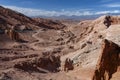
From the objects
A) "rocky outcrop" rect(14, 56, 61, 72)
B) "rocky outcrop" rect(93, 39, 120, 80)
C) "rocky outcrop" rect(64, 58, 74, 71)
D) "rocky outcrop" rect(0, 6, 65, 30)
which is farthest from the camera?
"rocky outcrop" rect(0, 6, 65, 30)

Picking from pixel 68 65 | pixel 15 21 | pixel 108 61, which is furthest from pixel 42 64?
pixel 15 21

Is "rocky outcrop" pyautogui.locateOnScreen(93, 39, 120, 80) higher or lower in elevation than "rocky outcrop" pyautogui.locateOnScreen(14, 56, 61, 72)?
higher

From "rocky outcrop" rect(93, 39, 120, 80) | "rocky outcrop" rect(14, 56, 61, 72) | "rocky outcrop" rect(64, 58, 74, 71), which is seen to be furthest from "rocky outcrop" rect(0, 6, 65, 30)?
"rocky outcrop" rect(93, 39, 120, 80)

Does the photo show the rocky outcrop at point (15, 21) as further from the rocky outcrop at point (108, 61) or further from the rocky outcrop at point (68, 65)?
the rocky outcrop at point (108, 61)

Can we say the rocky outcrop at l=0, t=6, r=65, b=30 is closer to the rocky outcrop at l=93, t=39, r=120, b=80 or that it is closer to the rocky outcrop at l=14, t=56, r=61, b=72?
the rocky outcrop at l=14, t=56, r=61, b=72

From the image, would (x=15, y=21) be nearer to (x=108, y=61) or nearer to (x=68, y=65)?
(x=68, y=65)
